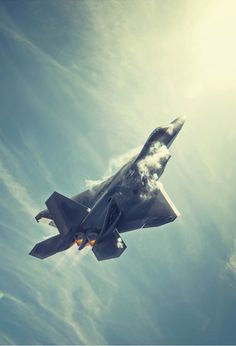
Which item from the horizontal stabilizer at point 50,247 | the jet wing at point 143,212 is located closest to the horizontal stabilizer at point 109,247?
the jet wing at point 143,212

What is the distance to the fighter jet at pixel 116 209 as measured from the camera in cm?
2888

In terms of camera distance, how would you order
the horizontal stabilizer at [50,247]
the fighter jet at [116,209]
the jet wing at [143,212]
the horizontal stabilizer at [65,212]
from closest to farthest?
the horizontal stabilizer at [65,212] < the fighter jet at [116,209] < the horizontal stabilizer at [50,247] < the jet wing at [143,212]

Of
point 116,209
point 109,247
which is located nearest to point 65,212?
point 116,209

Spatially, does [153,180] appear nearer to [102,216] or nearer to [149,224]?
[149,224]

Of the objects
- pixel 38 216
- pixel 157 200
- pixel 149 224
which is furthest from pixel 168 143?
pixel 38 216

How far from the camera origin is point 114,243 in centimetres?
3052

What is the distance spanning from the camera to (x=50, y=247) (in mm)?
30188

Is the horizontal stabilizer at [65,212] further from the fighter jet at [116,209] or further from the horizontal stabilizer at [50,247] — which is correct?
the horizontal stabilizer at [50,247]

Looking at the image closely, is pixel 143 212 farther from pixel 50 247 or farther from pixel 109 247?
pixel 50 247

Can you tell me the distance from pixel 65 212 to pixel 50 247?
5.02 metres

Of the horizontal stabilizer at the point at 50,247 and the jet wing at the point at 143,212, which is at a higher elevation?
the jet wing at the point at 143,212

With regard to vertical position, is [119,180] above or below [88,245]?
above

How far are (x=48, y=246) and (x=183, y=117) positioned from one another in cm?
2631

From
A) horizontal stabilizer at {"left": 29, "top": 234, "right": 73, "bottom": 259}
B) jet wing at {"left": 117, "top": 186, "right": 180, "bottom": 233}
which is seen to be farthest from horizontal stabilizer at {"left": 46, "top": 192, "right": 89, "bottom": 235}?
jet wing at {"left": 117, "top": 186, "right": 180, "bottom": 233}
